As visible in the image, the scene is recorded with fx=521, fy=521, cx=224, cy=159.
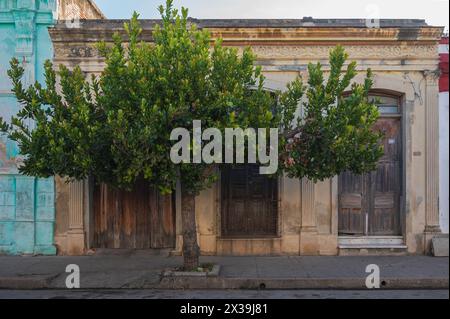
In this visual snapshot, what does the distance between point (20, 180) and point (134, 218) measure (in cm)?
255

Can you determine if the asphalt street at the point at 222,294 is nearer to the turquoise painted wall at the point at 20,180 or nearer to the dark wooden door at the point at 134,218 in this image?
the turquoise painted wall at the point at 20,180

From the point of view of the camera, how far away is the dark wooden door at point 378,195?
37.6 feet

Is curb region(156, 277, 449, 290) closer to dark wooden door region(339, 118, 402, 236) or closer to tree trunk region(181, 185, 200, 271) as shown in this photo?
tree trunk region(181, 185, 200, 271)

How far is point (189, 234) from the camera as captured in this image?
916cm

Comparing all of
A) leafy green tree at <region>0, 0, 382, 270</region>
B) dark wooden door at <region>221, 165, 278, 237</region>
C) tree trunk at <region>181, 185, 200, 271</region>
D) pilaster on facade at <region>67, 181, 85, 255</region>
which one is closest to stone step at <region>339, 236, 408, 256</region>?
dark wooden door at <region>221, 165, 278, 237</region>

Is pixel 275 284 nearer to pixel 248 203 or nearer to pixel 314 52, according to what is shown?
A: pixel 248 203

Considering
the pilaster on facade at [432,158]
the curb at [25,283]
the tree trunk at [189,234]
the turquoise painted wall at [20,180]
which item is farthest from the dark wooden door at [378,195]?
the turquoise painted wall at [20,180]

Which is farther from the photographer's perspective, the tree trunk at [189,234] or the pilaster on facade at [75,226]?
the pilaster on facade at [75,226]

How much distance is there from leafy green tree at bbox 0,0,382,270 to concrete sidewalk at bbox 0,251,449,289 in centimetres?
86

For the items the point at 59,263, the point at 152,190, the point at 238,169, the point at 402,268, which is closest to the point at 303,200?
the point at 238,169

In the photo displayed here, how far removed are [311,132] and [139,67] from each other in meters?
3.07

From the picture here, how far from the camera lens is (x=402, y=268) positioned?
9641 mm

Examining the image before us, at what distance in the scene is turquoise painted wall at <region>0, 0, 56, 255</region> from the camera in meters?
11.1

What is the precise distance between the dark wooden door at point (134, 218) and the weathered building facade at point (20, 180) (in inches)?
41.4
